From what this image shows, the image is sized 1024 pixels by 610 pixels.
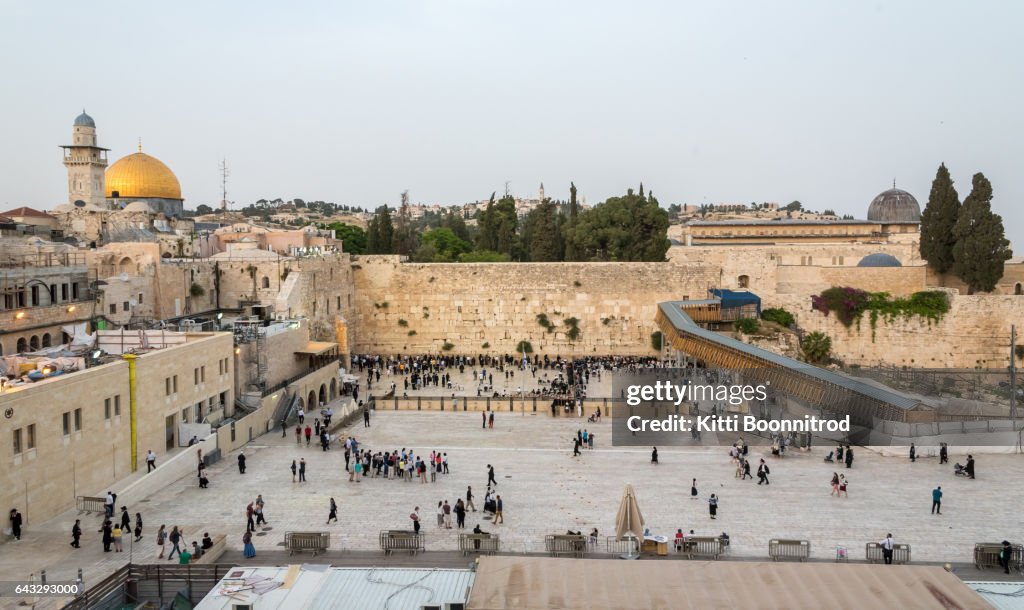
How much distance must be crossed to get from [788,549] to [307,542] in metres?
7.48

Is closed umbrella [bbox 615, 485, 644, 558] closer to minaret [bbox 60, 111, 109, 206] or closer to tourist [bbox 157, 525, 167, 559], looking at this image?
tourist [bbox 157, 525, 167, 559]

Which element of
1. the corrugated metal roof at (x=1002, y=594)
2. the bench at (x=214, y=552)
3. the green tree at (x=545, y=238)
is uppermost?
the green tree at (x=545, y=238)

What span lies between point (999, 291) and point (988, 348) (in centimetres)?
424

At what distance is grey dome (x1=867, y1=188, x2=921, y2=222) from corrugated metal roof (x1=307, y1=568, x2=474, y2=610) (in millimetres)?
44047

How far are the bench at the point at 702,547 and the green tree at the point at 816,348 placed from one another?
2190 cm

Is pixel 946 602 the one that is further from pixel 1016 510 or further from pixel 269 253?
pixel 269 253

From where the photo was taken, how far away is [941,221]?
111ft

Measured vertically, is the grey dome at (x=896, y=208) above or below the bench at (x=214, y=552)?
above

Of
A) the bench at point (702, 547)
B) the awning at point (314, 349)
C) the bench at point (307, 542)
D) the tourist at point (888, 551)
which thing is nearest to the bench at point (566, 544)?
the bench at point (702, 547)

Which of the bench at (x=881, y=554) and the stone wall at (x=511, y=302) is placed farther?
the stone wall at (x=511, y=302)

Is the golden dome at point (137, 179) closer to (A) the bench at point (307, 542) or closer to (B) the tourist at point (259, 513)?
(B) the tourist at point (259, 513)

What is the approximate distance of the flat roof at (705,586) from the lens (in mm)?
7672

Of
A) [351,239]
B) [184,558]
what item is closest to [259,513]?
[184,558]

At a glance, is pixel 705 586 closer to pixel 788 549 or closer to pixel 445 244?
pixel 788 549
